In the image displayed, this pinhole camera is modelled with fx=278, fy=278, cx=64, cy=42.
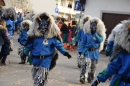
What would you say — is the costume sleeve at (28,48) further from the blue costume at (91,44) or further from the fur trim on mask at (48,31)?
the blue costume at (91,44)

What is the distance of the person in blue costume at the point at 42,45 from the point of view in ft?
21.4

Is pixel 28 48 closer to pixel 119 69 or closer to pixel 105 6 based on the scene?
pixel 119 69

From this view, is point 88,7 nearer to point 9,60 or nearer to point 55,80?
point 9,60

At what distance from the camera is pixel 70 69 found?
11953 millimetres

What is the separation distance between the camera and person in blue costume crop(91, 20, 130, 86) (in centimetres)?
464

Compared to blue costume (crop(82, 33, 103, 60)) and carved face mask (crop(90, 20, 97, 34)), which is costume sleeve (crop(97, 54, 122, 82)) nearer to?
blue costume (crop(82, 33, 103, 60))

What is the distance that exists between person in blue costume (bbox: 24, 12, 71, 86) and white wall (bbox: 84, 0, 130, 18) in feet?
44.1

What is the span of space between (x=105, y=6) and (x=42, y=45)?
14.5 meters

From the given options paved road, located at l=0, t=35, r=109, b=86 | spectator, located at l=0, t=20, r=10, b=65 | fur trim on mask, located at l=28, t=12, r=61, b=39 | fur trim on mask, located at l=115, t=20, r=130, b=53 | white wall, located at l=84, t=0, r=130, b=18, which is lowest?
paved road, located at l=0, t=35, r=109, b=86

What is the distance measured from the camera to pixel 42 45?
6.47 metres

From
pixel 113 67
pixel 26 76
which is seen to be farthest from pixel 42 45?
pixel 26 76

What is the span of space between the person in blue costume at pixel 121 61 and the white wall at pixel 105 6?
14850mm

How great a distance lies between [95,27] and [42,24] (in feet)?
9.20

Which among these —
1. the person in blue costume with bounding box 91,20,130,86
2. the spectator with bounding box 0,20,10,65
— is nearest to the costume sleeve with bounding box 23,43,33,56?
the person in blue costume with bounding box 91,20,130,86
